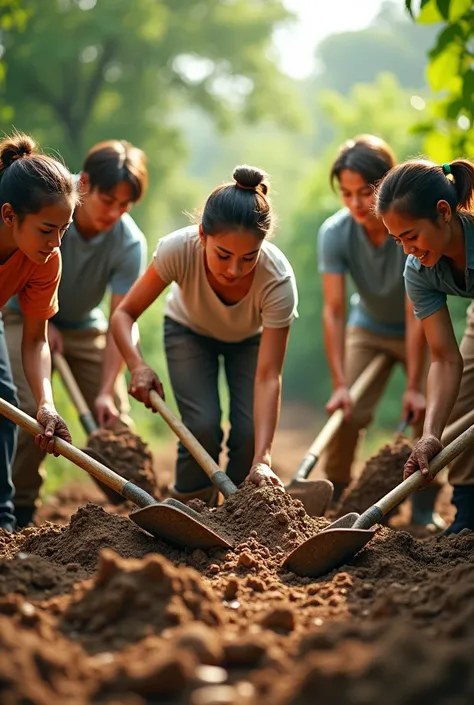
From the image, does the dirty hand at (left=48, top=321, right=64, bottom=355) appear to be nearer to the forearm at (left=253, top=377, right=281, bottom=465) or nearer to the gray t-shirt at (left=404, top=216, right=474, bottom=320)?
the forearm at (left=253, top=377, right=281, bottom=465)

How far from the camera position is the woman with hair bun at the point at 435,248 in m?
3.76

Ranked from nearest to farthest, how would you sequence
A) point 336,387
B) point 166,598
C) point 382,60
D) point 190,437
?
point 166,598 < point 190,437 < point 336,387 < point 382,60

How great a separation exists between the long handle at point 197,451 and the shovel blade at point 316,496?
44 centimetres

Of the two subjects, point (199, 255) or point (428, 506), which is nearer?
point (199, 255)

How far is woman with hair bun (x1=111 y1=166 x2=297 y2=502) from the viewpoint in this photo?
4000mm

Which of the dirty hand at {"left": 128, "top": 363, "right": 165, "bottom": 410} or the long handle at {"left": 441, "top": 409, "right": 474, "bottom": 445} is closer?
the long handle at {"left": 441, "top": 409, "right": 474, "bottom": 445}

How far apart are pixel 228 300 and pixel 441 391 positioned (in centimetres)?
105

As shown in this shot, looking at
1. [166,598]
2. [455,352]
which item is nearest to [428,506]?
[455,352]

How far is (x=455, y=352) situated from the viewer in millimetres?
4051

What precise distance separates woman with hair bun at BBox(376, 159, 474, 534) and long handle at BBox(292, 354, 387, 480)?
0.99m

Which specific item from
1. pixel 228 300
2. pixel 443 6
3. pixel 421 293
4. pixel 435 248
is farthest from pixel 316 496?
pixel 443 6

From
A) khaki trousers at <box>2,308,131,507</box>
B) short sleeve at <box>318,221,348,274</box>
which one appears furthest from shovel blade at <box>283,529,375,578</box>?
short sleeve at <box>318,221,348,274</box>

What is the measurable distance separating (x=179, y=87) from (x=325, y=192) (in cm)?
477

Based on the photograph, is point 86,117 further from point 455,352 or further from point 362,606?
point 362,606
